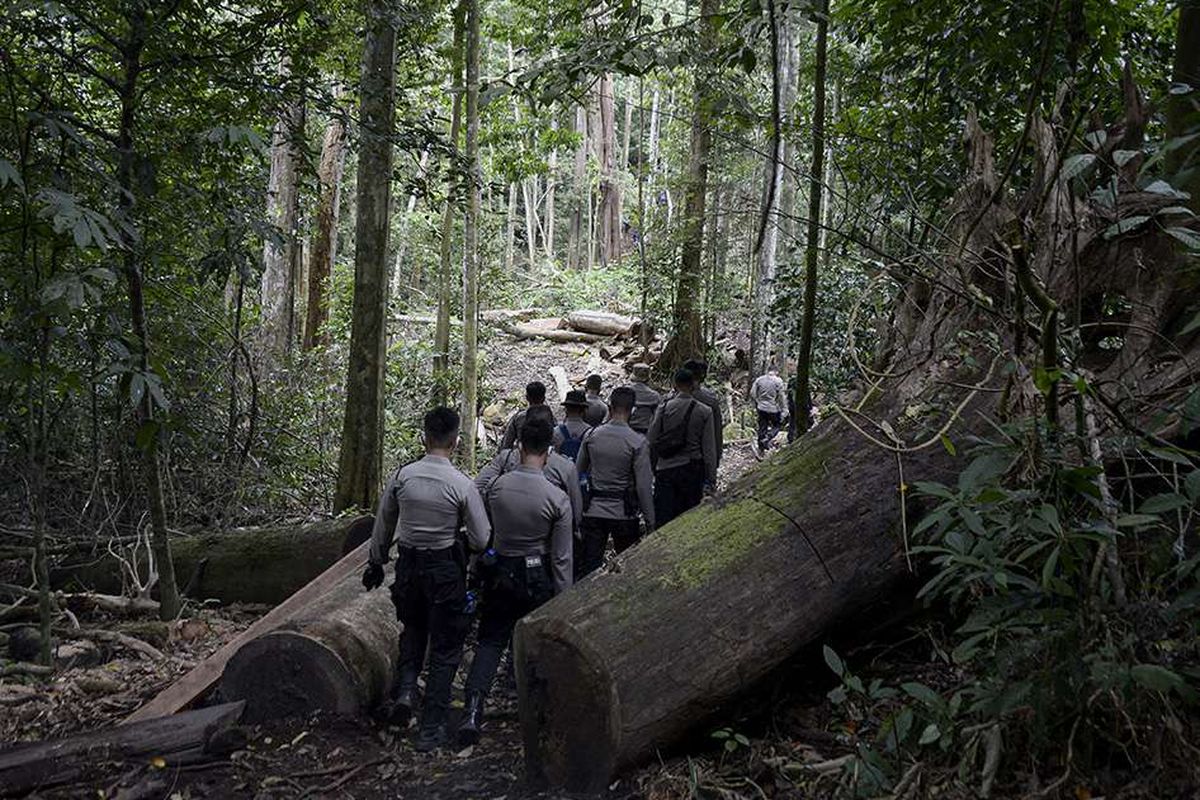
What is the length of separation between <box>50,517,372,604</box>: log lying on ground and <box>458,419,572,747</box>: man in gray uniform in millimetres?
2558

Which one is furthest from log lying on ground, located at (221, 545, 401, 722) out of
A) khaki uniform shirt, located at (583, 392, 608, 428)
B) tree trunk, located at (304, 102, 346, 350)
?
tree trunk, located at (304, 102, 346, 350)

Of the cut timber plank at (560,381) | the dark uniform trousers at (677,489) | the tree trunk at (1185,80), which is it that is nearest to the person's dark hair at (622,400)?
the dark uniform trousers at (677,489)

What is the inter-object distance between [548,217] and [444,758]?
143 ft

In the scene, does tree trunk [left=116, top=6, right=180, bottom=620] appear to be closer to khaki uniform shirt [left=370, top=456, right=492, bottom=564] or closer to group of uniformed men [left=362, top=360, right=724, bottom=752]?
Result: khaki uniform shirt [left=370, top=456, right=492, bottom=564]

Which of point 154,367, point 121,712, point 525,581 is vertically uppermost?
point 154,367

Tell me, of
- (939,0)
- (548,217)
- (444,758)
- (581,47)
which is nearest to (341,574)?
(444,758)

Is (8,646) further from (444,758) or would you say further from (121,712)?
(444,758)

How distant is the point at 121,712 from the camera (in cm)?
545

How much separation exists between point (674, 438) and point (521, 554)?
9.59 feet

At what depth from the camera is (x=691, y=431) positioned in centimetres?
802

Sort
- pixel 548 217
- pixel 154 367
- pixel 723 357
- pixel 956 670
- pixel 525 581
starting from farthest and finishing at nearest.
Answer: pixel 548 217, pixel 723 357, pixel 525 581, pixel 154 367, pixel 956 670

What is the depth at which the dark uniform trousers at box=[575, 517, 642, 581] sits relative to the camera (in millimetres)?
7336

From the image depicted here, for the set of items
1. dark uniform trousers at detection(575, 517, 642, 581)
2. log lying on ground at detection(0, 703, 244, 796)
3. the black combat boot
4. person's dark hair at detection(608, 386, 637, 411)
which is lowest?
the black combat boot

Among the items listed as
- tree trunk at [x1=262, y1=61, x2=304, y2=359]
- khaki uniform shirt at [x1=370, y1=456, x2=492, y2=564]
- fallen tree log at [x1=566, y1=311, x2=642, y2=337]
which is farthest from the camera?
fallen tree log at [x1=566, y1=311, x2=642, y2=337]
